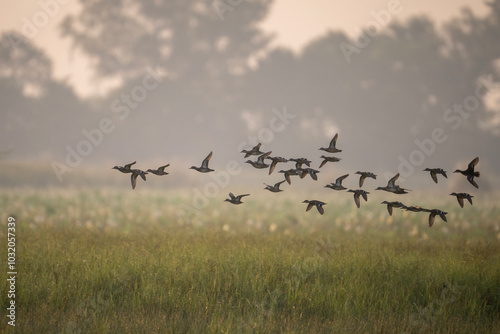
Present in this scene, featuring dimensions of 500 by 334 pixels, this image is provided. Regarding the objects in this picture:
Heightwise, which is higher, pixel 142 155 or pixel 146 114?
pixel 146 114

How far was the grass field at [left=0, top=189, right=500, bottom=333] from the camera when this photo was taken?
6.57m

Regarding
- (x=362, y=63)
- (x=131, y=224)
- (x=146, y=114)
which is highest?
(x=362, y=63)

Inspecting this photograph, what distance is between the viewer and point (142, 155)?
154 feet

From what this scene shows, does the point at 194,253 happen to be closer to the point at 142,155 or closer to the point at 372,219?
the point at 372,219

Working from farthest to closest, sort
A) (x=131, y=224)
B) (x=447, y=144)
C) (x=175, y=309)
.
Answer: (x=447, y=144), (x=131, y=224), (x=175, y=309)

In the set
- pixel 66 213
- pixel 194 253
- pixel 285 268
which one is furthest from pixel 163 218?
pixel 285 268

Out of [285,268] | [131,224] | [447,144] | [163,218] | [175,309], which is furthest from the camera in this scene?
[447,144]

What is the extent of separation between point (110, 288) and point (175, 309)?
3.51 feet

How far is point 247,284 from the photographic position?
754cm

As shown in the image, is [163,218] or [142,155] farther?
[142,155]

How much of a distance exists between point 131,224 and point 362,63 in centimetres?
3814

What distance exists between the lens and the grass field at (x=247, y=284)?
657cm

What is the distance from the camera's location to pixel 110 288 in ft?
24.0

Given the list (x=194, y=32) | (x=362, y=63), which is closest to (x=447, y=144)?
(x=362, y=63)
